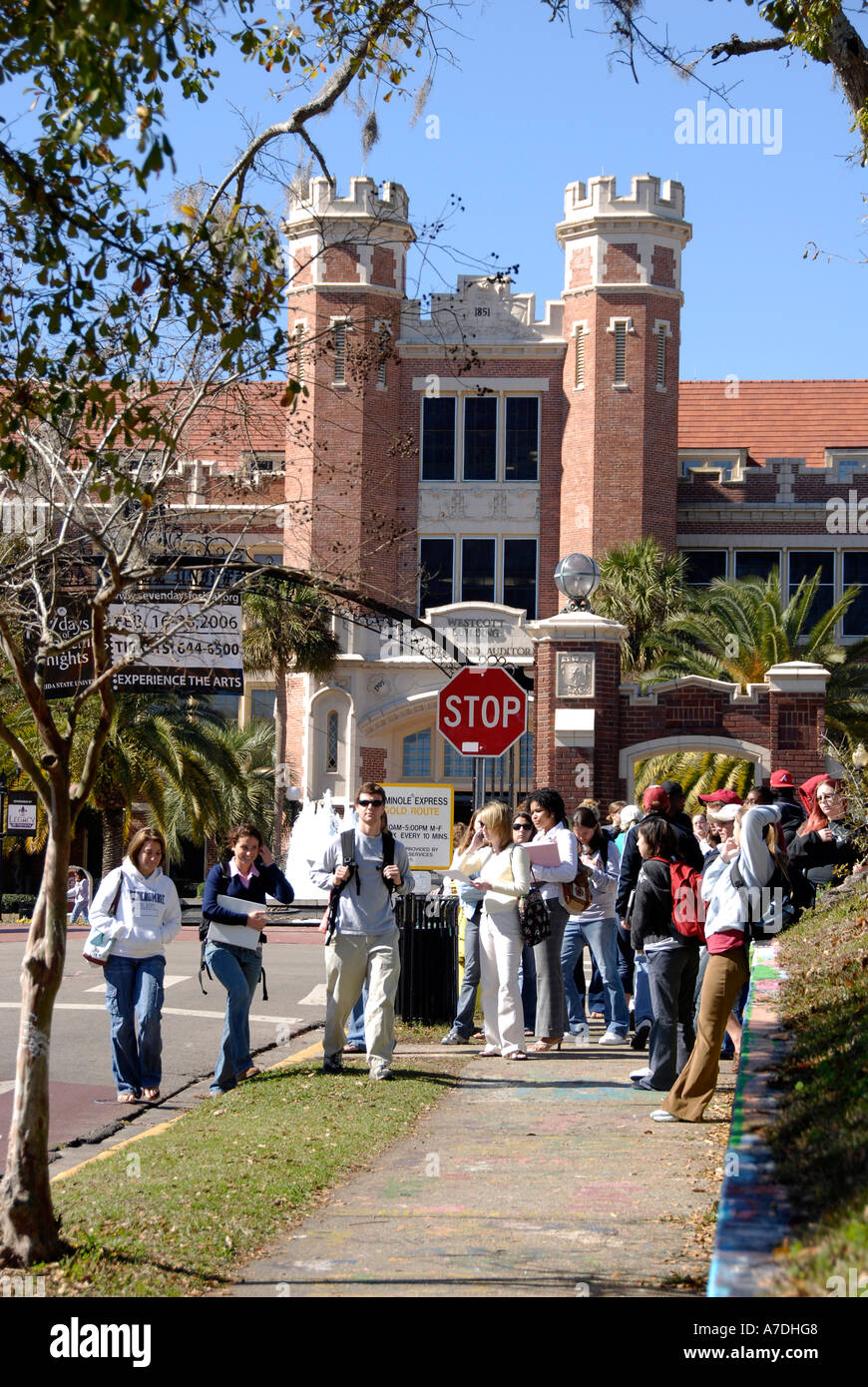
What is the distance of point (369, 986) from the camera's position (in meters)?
10.2

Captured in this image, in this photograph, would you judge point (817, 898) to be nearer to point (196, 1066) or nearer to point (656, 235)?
point (196, 1066)

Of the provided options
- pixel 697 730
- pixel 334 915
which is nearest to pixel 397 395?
pixel 697 730

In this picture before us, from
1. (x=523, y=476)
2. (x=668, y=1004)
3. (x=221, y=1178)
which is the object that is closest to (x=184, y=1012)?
(x=668, y=1004)

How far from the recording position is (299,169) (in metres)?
8.16

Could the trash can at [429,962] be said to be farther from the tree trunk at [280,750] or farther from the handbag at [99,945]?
the tree trunk at [280,750]

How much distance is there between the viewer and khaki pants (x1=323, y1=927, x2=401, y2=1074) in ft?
32.9

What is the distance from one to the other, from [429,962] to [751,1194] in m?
8.20

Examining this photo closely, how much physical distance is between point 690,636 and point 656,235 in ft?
34.1

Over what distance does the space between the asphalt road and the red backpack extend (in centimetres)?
372

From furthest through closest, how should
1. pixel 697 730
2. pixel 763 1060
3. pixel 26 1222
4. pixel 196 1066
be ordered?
pixel 697 730
pixel 196 1066
pixel 763 1060
pixel 26 1222

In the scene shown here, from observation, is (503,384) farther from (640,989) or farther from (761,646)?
(640,989)

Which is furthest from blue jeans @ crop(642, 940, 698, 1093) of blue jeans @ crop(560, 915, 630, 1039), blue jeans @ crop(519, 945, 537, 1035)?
blue jeans @ crop(519, 945, 537, 1035)

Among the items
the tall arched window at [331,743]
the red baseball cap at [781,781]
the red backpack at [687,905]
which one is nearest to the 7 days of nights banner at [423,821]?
the red baseball cap at [781,781]

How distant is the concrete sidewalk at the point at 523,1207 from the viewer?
220 inches
